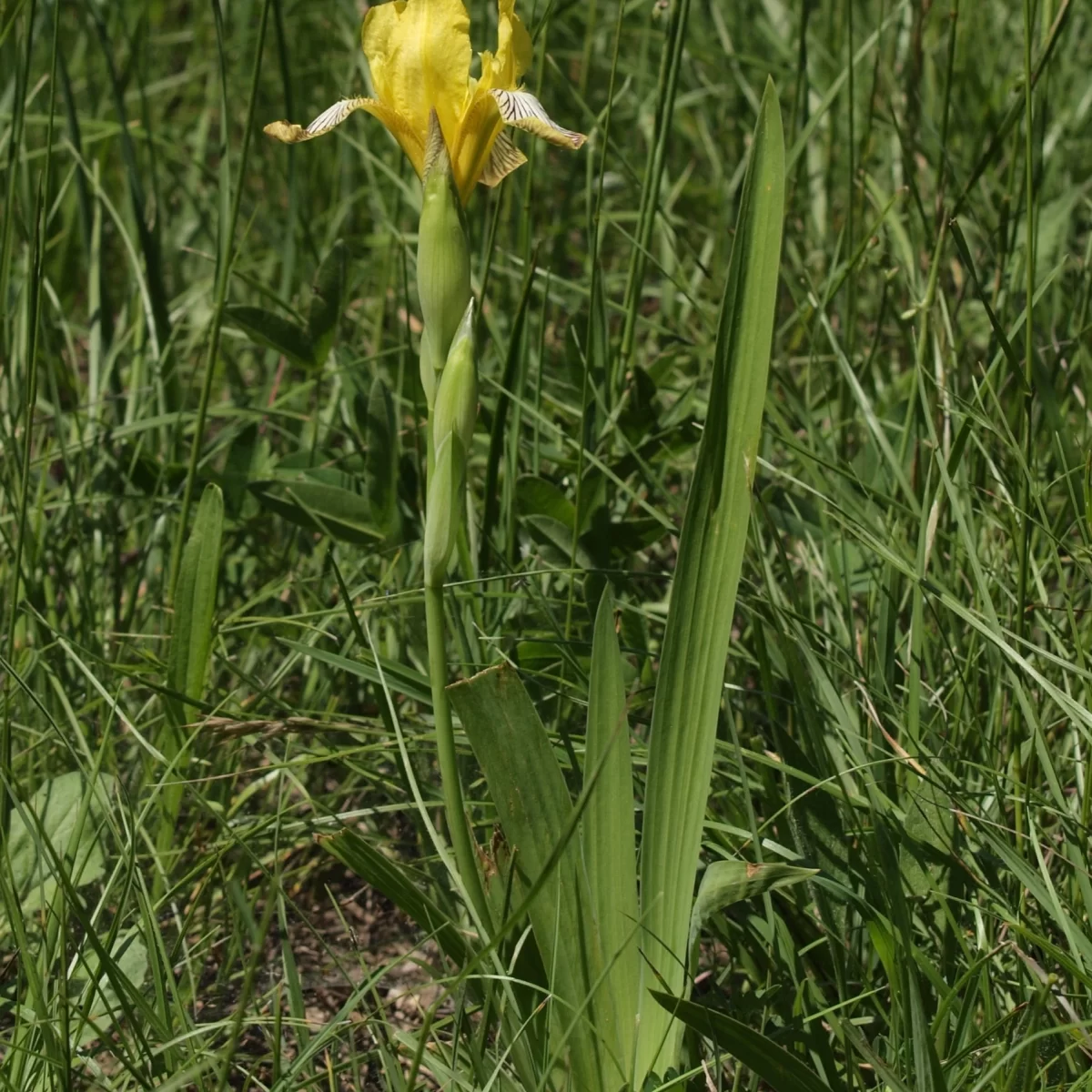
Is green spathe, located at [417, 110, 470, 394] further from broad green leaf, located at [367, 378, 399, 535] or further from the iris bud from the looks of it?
broad green leaf, located at [367, 378, 399, 535]

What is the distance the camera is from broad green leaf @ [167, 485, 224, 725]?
50.2 inches

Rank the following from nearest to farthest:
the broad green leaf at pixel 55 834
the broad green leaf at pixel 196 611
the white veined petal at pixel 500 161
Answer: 1. the white veined petal at pixel 500 161
2. the broad green leaf at pixel 55 834
3. the broad green leaf at pixel 196 611

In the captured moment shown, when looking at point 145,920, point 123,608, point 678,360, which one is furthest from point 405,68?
point 678,360

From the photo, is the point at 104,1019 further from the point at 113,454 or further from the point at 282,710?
the point at 113,454

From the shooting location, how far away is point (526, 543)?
1.62 meters

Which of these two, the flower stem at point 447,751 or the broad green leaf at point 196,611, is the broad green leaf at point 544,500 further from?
the flower stem at point 447,751

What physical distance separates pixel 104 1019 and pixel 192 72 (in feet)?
6.82

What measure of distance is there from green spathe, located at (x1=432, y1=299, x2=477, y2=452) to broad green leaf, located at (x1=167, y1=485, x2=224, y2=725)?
46cm

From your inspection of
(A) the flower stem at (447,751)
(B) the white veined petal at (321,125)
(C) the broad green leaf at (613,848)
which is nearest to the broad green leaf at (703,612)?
(C) the broad green leaf at (613,848)

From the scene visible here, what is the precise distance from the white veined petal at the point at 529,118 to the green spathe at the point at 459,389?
13 centimetres

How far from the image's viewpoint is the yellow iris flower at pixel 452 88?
2.92 feet

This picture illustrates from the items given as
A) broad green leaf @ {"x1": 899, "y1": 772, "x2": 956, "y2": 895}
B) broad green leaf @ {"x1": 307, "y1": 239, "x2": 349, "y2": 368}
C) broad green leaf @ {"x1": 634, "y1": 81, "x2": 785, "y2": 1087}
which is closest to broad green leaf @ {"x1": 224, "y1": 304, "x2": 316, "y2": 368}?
broad green leaf @ {"x1": 307, "y1": 239, "x2": 349, "y2": 368}

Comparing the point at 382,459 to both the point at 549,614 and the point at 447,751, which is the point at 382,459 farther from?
the point at 447,751

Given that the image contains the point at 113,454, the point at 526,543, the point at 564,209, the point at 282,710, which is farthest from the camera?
the point at 564,209
